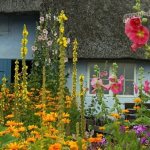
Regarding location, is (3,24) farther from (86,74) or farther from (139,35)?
(139,35)

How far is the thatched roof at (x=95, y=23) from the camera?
15.3 m

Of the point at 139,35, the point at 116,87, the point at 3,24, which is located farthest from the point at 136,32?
the point at 3,24

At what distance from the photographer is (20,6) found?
52.5 ft

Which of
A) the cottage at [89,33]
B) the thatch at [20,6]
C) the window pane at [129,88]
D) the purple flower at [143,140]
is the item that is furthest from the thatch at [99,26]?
the purple flower at [143,140]

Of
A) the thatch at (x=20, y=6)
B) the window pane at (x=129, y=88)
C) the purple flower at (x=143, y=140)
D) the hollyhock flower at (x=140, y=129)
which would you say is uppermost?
the thatch at (x=20, y=6)

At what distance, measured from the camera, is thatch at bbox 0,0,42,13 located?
15.9 meters

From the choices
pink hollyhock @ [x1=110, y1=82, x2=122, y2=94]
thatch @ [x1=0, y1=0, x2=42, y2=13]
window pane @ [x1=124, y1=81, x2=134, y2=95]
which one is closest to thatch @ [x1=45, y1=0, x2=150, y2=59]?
thatch @ [x1=0, y1=0, x2=42, y2=13]

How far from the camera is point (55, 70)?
13664mm

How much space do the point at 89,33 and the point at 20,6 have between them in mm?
1916

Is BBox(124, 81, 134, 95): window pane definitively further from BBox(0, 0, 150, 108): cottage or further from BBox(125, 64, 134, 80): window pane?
BBox(125, 64, 134, 80): window pane

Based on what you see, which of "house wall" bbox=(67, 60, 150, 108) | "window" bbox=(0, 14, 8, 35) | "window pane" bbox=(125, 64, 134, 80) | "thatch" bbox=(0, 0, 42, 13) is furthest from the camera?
"window" bbox=(0, 14, 8, 35)

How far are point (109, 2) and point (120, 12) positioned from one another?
0.49m

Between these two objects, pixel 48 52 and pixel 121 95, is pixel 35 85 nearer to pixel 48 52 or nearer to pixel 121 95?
pixel 48 52

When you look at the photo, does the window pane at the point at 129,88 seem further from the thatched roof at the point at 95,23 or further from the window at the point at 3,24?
the window at the point at 3,24
